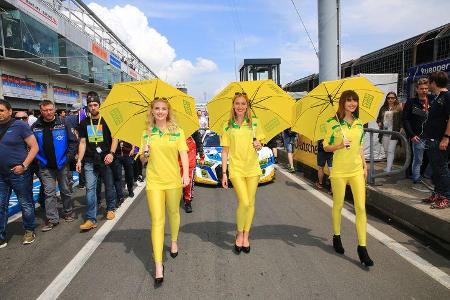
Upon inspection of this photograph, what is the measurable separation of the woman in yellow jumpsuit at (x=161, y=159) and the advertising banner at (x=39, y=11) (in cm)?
1907

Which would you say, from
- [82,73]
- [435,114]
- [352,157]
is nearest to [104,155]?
[352,157]

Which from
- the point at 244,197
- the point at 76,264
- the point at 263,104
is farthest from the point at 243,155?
the point at 76,264

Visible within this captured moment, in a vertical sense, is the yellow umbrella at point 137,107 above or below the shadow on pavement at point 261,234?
above

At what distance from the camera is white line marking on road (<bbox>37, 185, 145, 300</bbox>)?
3.55 m

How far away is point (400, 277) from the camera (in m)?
3.62

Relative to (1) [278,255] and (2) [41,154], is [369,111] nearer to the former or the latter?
(1) [278,255]

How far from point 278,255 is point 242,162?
1130 mm

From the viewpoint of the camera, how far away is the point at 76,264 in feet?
13.9

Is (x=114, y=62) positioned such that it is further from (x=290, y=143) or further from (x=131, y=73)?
(x=290, y=143)

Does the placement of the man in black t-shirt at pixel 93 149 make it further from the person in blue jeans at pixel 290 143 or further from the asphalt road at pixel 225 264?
the person in blue jeans at pixel 290 143

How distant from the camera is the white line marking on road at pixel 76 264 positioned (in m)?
3.55

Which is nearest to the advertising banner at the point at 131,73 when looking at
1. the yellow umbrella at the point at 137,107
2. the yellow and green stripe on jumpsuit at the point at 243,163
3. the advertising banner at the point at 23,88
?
the advertising banner at the point at 23,88

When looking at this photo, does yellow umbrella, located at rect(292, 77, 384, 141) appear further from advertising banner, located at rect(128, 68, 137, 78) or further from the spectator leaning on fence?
advertising banner, located at rect(128, 68, 137, 78)

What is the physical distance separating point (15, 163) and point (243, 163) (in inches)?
121
